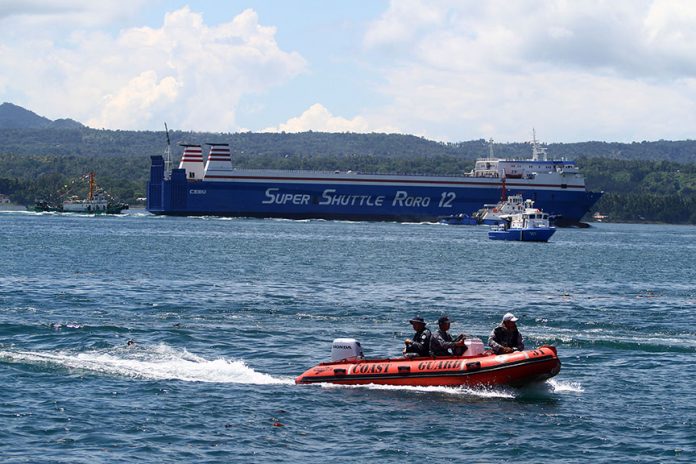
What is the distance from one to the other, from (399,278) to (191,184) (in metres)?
94.8

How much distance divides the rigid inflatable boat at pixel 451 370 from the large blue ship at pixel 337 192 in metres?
121

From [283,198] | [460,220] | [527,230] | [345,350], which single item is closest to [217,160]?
[283,198]

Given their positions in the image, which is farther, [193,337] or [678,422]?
[193,337]

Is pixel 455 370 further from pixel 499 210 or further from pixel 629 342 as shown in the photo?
pixel 499 210

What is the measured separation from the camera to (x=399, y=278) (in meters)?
56.5

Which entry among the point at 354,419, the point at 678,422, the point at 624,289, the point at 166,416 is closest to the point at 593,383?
the point at 678,422

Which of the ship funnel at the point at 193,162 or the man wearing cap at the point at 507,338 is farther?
the ship funnel at the point at 193,162

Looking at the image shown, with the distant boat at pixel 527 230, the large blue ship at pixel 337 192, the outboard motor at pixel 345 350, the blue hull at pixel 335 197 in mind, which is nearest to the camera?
the outboard motor at pixel 345 350

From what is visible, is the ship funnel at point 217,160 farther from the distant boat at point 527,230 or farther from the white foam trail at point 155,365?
the white foam trail at point 155,365

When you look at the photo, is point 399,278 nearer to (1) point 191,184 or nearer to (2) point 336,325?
(2) point 336,325

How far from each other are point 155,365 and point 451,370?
24.2 feet

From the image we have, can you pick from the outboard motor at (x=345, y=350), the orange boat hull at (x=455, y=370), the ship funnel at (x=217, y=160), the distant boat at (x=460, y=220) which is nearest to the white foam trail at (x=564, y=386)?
the orange boat hull at (x=455, y=370)

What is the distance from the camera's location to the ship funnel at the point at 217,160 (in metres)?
148

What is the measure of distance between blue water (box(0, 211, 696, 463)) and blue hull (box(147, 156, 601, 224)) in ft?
278
